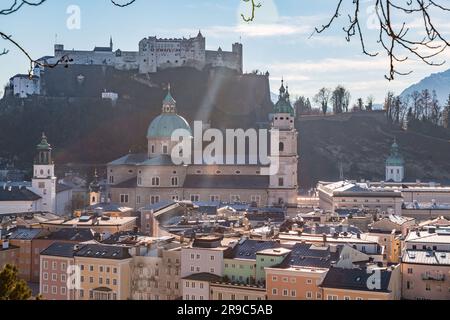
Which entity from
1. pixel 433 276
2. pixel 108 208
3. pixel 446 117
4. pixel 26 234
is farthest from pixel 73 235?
pixel 446 117

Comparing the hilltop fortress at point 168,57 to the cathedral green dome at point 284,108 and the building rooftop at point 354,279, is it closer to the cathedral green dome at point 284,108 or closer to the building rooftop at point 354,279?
the cathedral green dome at point 284,108

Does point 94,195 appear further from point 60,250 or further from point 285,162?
A: point 60,250

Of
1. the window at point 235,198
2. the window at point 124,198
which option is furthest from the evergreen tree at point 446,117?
the window at point 124,198

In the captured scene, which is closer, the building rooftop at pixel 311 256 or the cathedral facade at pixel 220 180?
the building rooftop at pixel 311 256

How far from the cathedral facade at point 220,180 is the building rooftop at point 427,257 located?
15.8 metres

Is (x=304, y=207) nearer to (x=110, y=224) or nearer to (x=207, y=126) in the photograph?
(x=110, y=224)

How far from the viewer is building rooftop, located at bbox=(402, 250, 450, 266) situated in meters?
20.8

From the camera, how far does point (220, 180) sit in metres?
38.5

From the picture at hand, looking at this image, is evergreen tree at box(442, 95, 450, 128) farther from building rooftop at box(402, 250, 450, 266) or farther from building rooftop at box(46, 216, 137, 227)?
building rooftop at box(402, 250, 450, 266)

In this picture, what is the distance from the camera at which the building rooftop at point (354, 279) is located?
18.2m

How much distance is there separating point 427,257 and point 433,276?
0.69m

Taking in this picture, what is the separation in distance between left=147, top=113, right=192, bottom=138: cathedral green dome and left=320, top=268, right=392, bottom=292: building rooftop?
2329 cm

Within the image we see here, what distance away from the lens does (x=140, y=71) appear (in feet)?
213

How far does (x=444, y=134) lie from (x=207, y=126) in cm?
2261
